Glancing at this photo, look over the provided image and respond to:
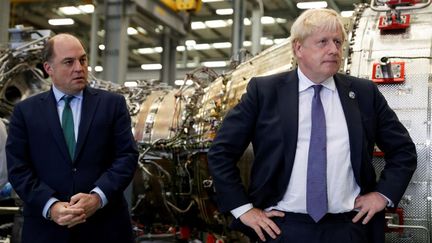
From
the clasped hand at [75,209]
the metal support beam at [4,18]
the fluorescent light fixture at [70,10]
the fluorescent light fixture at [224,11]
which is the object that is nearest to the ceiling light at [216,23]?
the fluorescent light fixture at [224,11]

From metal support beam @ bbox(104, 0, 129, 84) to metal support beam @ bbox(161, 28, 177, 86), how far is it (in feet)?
6.59

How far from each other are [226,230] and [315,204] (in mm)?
2062

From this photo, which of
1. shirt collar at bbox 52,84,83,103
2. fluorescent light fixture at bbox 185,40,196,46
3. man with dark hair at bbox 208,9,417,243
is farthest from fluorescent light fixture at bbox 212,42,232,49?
man with dark hair at bbox 208,9,417,243

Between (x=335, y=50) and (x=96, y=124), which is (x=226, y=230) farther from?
(x=335, y=50)

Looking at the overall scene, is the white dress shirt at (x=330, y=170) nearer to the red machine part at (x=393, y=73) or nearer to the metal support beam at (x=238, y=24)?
the red machine part at (x=393, y=73)

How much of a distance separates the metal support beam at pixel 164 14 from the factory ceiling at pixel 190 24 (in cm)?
4

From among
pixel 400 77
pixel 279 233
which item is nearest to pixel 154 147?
pixel 400 77

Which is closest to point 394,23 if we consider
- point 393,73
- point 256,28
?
point 393,73

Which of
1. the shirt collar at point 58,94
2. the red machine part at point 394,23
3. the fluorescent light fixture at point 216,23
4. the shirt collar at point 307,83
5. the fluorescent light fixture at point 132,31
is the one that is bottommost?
the shirt collar at point 58,94

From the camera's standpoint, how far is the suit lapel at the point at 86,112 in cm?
270

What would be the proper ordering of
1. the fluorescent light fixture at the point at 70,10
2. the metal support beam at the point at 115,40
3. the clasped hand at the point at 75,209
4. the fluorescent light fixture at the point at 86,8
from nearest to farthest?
the clasped hand at the point at 75,209
the metal support beam at the point at 115,40
the fluorescent light fixture at the point at 86,8
the fluorescent light fixture at the point at 70,10

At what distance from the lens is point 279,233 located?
228 centimetres

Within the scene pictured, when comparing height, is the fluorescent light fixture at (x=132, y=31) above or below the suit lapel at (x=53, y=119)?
above

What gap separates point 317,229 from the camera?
7.41 feet
